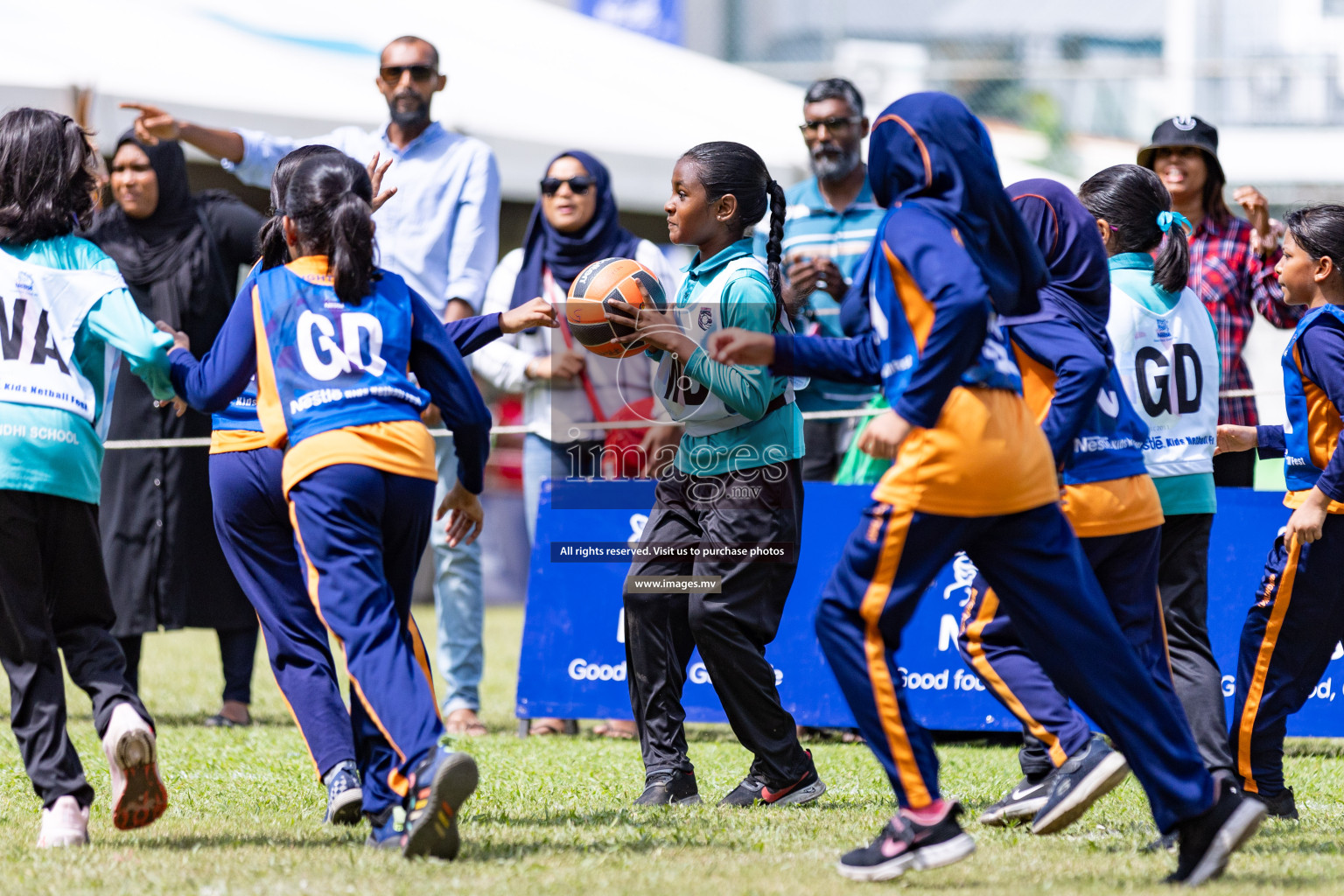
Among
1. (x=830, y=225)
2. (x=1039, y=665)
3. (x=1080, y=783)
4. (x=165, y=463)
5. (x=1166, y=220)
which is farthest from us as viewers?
(x=830, y=225)

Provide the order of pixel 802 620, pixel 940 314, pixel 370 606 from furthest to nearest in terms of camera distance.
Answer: pixel 802 620, pixel 370 606, pixel 940 314

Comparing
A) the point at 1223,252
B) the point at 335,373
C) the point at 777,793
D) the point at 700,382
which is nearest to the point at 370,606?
the point at 335,373

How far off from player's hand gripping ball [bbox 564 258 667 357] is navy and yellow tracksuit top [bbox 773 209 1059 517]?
1448mm

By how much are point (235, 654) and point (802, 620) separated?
2.65 m

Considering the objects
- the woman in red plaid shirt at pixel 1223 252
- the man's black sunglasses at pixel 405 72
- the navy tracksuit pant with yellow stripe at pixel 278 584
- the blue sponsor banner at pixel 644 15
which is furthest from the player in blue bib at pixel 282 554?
the blue sponsor banner at pixel 644 15

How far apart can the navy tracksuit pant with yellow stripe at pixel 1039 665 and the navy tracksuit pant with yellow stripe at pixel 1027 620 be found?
0.67 meters

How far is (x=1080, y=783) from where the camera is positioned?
429 centimetres

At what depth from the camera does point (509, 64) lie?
9914 millimetres

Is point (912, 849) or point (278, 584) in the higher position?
point (278, 584)

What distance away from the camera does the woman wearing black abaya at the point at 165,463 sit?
7.35m

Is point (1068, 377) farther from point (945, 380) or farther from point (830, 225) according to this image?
point (830, 225)

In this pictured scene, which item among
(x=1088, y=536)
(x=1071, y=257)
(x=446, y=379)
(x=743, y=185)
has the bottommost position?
(x=1088, y=536)

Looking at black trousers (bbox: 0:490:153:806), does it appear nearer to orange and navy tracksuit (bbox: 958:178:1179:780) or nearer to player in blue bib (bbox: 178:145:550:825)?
player in blue bib (bbox: 178:145:550:825)

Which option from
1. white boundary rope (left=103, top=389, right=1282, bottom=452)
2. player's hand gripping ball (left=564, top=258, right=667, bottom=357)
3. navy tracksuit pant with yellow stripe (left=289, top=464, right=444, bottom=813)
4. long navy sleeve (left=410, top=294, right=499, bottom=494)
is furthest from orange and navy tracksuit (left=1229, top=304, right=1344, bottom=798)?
navy tracksuit pant with yellow stripe (left=289, top=464, right=444, bottom=813)
